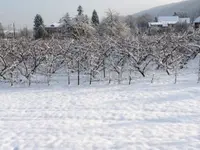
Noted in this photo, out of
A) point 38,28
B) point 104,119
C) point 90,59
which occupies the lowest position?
point 104,119

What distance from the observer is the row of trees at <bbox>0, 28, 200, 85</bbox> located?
51.2 feet

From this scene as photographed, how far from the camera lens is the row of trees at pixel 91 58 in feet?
51.2

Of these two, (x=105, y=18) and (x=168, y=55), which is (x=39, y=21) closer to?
(x=105, y=18)

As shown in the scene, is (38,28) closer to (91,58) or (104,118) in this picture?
(91,58)

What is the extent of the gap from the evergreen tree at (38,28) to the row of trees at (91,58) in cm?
2672

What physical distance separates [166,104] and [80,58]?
7191mm

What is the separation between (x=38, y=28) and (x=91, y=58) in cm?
3045

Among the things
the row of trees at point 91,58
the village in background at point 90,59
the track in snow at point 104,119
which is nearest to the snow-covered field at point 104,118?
the track in snow at point 104,119

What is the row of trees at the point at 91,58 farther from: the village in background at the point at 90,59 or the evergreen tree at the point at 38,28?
the evergreen tree at the point at 38,28

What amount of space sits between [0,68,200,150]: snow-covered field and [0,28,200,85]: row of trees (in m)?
2.59

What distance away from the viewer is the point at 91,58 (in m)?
15.7

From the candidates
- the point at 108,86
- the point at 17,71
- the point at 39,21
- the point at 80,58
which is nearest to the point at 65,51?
the point at 80,58

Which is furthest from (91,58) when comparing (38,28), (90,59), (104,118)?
(38,28)

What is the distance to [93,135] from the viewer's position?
7059mm
